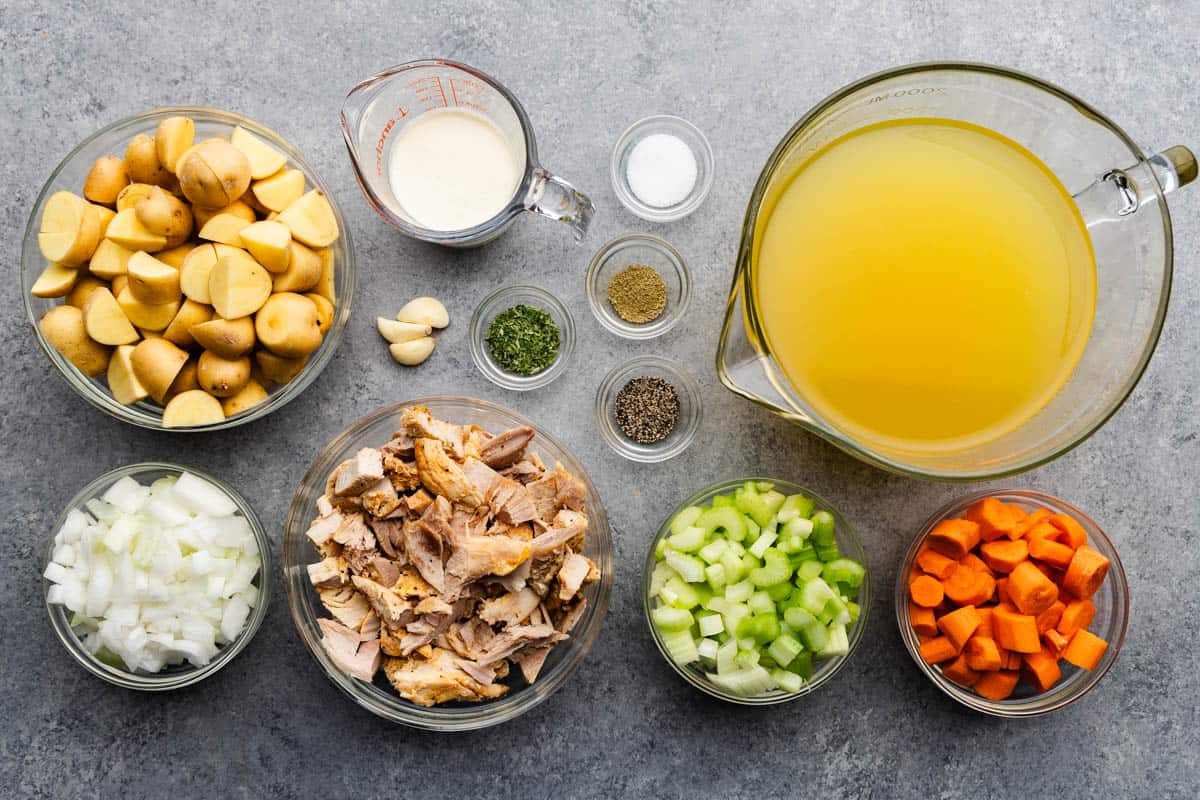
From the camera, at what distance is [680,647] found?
6.27 feet

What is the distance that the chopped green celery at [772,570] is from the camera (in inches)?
74.5

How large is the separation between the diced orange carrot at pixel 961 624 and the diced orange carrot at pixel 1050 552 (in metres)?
0.20

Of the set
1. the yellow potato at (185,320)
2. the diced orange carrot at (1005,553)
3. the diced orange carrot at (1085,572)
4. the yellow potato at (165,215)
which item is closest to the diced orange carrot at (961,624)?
the diced orange carrot at (1005,553)

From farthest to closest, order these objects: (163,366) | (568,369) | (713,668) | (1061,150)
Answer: (568,369) → (713,668) → (163,366) → (1061,150)

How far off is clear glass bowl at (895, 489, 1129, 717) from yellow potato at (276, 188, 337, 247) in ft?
5.17

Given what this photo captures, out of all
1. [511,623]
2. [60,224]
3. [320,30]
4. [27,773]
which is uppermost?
[320,30]

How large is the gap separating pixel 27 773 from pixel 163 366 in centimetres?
115

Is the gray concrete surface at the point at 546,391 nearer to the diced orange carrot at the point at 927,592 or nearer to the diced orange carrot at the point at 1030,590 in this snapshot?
the diced orange carrot at the point at 927,592

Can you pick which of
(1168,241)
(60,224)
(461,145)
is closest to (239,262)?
(60,224)

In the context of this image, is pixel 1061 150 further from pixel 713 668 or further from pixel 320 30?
pixel 320 30

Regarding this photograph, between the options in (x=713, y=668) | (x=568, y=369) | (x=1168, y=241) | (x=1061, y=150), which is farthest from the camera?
(x=568, y=369)

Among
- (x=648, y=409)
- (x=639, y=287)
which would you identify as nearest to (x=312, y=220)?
(x=639, y=287)

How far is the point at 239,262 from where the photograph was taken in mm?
1757

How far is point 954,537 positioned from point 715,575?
0.57 meters
